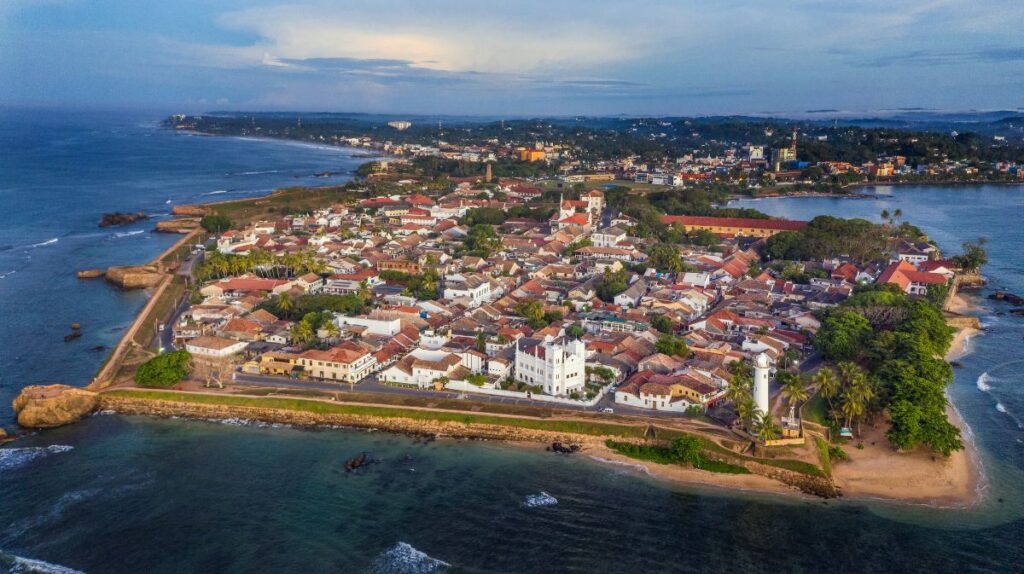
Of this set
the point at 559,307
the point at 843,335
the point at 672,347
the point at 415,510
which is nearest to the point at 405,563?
the point at 415,510

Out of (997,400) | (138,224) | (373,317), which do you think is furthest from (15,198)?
(997,400)

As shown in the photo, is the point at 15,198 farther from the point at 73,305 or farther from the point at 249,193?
the point at 73,305

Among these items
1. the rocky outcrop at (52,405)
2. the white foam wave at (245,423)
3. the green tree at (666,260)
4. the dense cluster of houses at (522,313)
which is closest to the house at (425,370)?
the dense cluster of houses at (522,313)

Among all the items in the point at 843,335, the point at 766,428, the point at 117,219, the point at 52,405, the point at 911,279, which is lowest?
the point at 52,405

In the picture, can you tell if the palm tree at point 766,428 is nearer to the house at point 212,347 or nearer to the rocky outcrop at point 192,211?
the house at point 212,347

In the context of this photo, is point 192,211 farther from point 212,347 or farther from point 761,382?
point 761,382

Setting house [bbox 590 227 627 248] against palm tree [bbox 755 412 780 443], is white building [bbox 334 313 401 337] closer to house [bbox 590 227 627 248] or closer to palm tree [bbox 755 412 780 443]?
palm tree [bbox 755 412 780 443]

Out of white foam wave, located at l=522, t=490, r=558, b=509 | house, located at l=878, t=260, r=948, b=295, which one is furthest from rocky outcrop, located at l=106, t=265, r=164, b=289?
house, located at l=878, t=260, r=948, b=295
